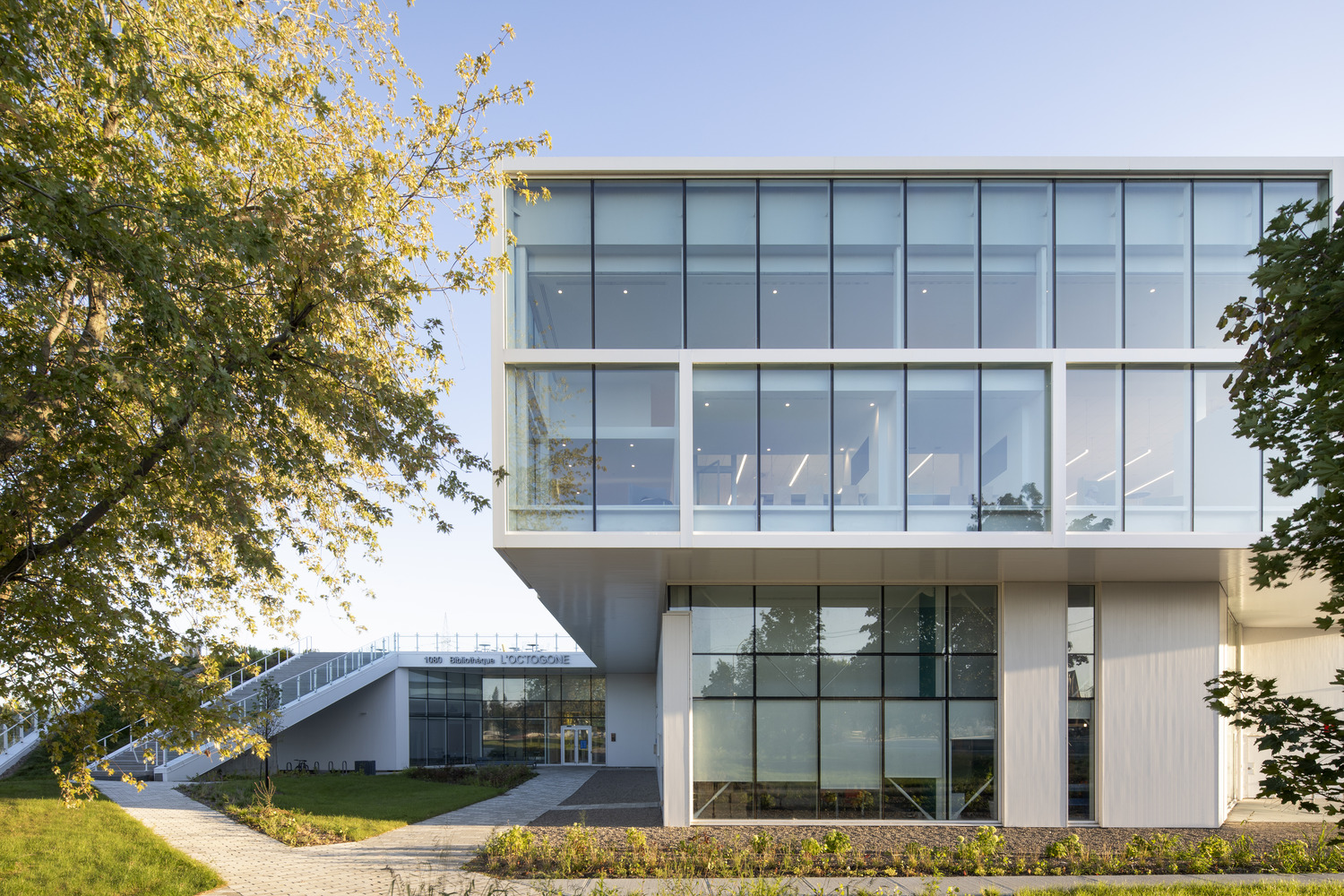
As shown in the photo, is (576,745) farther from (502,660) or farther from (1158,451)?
(1158,451)

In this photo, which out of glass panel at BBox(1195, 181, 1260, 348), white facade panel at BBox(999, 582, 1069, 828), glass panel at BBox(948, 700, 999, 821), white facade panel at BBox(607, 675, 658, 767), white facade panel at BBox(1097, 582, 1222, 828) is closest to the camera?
glass panel at BBox(1195, 181, 1260, 348)

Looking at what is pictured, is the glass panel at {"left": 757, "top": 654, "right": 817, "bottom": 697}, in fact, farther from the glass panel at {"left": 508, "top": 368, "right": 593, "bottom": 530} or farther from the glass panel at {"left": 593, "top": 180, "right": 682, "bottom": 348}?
the glass panel at {"left": 593, "top": 180, "right": 682, "bottom": 348}

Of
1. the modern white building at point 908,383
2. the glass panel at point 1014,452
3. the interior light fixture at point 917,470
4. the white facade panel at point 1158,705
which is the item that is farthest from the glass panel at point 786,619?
the white facade panel at point 1158,705

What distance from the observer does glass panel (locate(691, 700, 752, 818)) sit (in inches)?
636

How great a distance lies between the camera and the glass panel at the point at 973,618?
1669 centimetres

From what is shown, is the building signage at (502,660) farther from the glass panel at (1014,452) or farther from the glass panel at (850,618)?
the glass panel at (1014,452)

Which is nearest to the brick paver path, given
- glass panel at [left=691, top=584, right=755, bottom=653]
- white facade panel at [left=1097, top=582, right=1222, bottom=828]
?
glass panel at [left=691, top=584, right=755, bottom=653]

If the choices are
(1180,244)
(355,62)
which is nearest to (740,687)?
(1180,244)

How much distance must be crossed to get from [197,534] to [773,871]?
34.0 feet

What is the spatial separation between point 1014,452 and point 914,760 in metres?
6.71

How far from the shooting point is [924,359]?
14.2m

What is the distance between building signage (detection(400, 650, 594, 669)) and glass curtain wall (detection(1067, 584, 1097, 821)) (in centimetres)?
2678

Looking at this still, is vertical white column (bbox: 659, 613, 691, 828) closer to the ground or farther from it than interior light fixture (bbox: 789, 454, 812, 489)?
closer to the ground

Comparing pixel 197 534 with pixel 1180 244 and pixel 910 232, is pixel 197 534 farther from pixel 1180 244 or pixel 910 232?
pixel 1180 244
